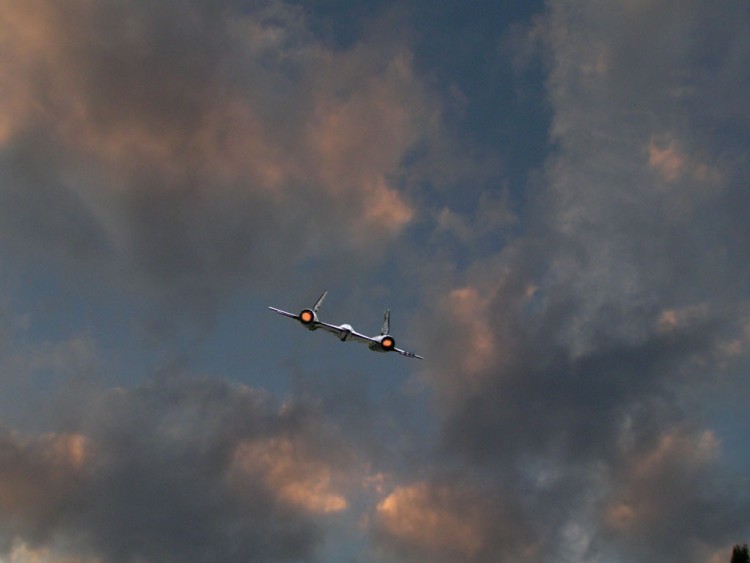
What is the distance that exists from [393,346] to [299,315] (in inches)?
971

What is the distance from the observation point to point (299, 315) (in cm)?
16962

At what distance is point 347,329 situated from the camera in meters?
170

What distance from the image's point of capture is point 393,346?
168m

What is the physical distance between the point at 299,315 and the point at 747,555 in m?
122

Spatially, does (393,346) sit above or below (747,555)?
above

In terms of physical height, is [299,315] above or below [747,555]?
above

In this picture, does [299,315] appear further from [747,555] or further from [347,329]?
[747,555]

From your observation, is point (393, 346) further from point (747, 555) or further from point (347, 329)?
point (747, 555)

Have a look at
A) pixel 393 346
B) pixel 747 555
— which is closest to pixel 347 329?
pixel 393 346

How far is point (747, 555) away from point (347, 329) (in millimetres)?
109395

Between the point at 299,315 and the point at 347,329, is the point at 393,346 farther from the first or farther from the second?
the point at 299,315

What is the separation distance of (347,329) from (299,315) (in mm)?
12484

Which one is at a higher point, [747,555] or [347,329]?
[347,329]

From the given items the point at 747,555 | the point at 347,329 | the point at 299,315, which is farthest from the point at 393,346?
the point at 747,555
